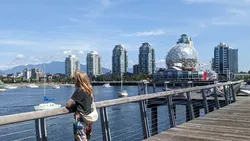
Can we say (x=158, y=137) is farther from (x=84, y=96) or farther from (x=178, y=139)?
(x=84, y=96)

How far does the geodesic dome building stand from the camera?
452 ft

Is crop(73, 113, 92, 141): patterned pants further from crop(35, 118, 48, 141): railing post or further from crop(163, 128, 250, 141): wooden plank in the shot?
crop(163, 128, 250, 141): wooden plank

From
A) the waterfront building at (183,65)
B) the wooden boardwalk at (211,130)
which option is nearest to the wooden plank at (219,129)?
the wooden boardwalk at (211,130)

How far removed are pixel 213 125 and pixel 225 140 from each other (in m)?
1.63

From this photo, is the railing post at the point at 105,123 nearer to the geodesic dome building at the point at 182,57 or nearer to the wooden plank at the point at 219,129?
the wooden plank at the point at 219,129

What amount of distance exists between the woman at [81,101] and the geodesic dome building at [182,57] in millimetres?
135039

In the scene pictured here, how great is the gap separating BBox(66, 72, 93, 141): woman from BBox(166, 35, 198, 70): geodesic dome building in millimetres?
135039

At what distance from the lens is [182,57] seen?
138875mm

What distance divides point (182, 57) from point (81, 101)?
137349mm

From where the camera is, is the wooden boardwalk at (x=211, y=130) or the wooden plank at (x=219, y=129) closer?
the wooden boardwalk at (x=211, y=130)

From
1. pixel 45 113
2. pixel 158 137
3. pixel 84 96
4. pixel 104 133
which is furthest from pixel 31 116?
pixel 158 137

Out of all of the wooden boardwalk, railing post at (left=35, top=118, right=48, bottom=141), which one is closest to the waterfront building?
the wooden boardwalk

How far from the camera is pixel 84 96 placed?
13.5 ft

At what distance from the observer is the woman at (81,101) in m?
4.07
